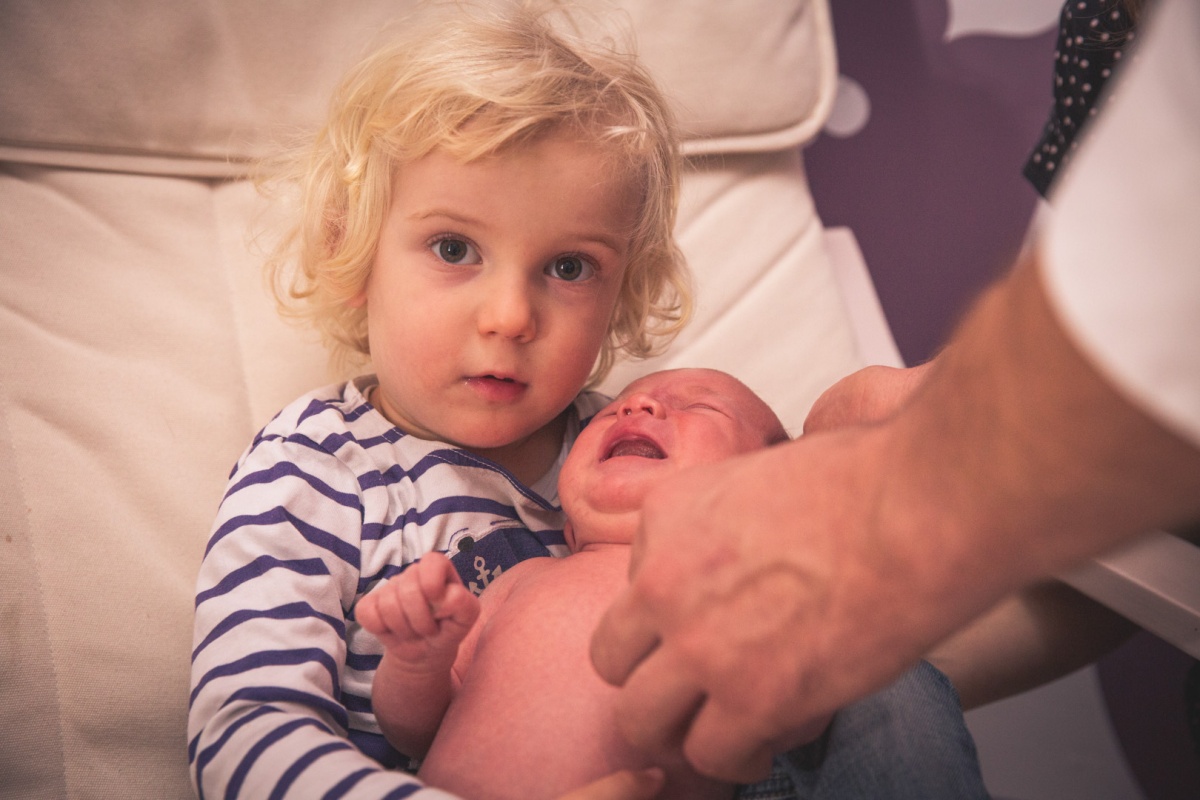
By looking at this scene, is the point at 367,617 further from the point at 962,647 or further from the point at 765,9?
the point at 765,9

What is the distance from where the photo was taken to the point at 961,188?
1720mm

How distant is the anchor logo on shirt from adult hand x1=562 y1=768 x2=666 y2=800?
0.28 meters

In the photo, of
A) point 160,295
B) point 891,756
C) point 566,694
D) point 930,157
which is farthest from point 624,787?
point 930,157

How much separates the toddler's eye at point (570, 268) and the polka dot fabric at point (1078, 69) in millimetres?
698

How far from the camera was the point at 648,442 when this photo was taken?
33.6 inches

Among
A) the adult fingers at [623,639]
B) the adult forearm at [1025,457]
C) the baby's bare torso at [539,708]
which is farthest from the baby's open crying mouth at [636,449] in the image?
the adult forearm at [1025,457]

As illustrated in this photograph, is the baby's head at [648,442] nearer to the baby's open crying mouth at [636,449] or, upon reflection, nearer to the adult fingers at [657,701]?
the baby's open crying mouth at [636,449]

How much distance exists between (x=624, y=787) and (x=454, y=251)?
52 cm

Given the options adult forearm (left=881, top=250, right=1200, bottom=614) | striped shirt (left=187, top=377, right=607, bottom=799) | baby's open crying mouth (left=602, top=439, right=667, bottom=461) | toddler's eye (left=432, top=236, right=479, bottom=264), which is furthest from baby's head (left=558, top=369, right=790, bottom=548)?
adult forearm (left=881, top=250, right=1200, bottom=614)

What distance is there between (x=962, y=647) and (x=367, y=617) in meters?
0.64

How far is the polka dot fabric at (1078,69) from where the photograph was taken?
3.50 feet

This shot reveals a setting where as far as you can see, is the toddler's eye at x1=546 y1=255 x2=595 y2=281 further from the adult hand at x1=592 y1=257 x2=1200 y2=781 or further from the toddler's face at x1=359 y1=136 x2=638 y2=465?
the adult hand at x1=592 y1=257 x2=1200 y2=781

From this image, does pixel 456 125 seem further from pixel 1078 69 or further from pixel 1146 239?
pixel 1078 69

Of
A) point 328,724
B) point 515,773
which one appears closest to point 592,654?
point 515,773
